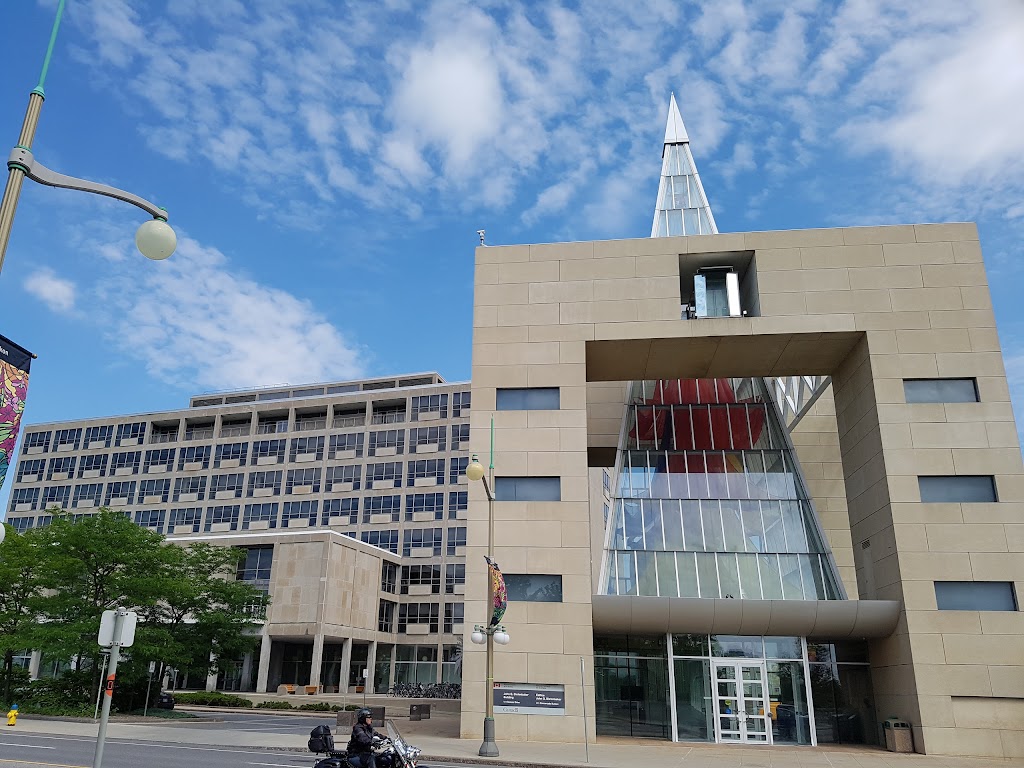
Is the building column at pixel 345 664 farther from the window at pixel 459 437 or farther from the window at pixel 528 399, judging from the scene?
the window at pixel 528 399

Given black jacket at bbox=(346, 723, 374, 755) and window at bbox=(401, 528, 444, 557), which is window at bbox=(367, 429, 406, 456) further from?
black jacket at bbox=(346, 723, 374, 755)

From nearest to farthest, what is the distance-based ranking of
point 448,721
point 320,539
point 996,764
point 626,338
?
point 996,764 → point 626,338 → point 448,721 → point 320,539

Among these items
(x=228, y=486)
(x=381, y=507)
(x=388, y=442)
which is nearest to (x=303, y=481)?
(x=228, y=486)

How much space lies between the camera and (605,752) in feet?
84.0

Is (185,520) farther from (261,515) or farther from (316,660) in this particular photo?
(316,660)

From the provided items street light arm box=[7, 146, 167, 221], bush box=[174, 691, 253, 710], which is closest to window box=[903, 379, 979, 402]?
street light arm box=[7, 146, 167, 221]

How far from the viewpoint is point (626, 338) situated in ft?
109

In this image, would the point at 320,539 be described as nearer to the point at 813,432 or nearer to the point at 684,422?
the point at 684,422

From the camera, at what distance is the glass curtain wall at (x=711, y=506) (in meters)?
32.6

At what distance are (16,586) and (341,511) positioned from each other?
44.5 metres

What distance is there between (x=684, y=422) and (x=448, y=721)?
60.0 feet

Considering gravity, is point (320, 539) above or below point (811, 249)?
below

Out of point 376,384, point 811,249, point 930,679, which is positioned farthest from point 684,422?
point 376,384

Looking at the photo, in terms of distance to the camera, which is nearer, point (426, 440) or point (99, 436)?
point (426, 440)
